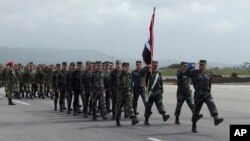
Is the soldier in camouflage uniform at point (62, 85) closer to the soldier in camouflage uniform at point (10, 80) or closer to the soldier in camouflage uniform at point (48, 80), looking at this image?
the soldier in camouflage uniform at point (10, 80)

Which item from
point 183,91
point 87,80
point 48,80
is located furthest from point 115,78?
point 48,80

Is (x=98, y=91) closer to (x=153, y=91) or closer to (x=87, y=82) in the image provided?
(x=87, y=82)

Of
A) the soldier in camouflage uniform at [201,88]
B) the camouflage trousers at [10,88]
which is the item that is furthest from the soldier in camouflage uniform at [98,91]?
the camouflage trousers at [10,88]

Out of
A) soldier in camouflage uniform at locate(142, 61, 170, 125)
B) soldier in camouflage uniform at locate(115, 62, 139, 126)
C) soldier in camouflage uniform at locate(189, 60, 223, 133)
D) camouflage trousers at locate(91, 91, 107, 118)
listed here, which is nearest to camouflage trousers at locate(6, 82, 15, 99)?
camouflage trousers at locate(91, 91, 107, 118)

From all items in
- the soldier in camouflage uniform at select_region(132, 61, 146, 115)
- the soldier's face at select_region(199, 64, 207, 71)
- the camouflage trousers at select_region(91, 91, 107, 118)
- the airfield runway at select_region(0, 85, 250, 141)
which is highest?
the soldier's face at select_region(199, 64, 207, 71)

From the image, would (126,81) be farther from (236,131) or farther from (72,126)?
(236,131)

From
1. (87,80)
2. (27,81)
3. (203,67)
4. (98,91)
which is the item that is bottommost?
(98,91)

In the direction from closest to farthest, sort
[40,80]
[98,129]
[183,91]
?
[98,129] → [183,91] → [40,80]

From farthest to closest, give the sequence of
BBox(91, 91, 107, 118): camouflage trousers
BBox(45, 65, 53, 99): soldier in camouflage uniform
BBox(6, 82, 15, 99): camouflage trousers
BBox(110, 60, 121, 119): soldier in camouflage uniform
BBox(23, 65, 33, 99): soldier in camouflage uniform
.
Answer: BBox(23, 65, 33, 99): soldier in camouflage uniform → BBox(45, 65, 53, 99): soldier in camouflage uniform → BBox(6, 82, 15, 99): camouflage trousers → BBox(91, 91, 107, 118): camouflage trousers → BBox(110, 60, 121, 119): soldier in camouflage uniform

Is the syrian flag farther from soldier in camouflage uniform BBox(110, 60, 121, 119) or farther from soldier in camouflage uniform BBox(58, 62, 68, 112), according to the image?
soldier in camouflage uniform BBox(58, 62, 68, 112)

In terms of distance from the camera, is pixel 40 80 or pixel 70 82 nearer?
pixel 70 82

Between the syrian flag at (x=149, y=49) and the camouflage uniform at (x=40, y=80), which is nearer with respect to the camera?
the syrian flag at (x=149, y=49)

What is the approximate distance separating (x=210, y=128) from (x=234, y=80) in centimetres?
4270

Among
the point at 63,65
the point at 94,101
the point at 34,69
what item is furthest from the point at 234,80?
the point at 94,101
